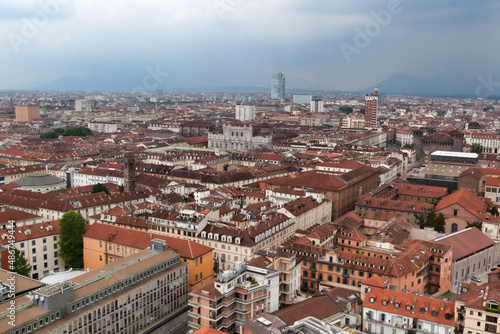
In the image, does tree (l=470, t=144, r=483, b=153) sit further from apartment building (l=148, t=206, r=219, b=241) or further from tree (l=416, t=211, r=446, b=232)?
apartment building (l=148, t=206, r=219, b=241)

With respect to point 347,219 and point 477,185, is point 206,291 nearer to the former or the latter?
point 347,219

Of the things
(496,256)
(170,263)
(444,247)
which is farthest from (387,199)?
(170,263)

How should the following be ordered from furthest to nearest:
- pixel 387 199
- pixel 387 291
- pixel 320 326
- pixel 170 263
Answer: pixel 387 199 → pixel 170 263 → pixel 387 291 → pixel 320 326

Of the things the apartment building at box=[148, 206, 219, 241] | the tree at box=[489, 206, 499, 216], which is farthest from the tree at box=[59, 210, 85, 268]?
the tree at box=[489, 206, 499, 216]

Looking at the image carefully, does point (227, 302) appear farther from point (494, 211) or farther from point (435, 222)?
point (494, 211)

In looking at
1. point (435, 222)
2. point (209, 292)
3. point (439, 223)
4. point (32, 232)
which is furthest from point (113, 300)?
point (439, 223)

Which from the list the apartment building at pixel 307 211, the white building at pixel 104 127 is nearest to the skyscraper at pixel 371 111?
the white building at pixel 104 127

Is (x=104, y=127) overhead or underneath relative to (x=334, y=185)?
underneath

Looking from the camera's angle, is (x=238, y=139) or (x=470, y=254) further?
(x=238, y=139)
